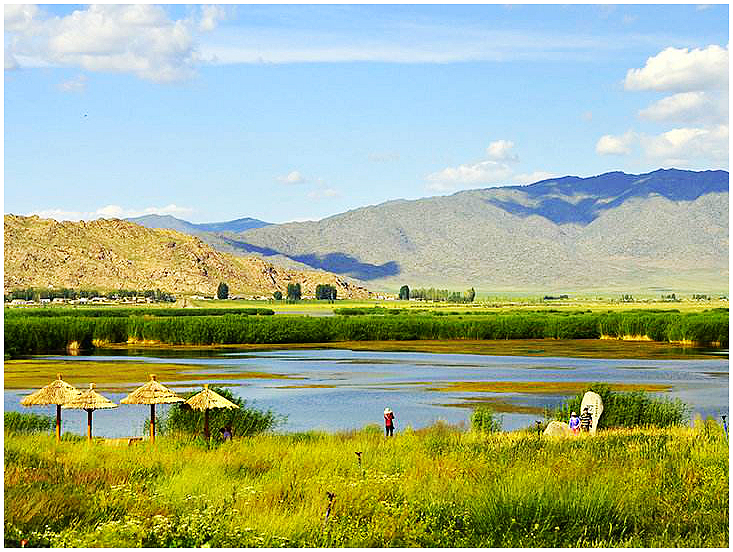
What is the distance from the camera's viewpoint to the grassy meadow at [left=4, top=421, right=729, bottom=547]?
10430mm

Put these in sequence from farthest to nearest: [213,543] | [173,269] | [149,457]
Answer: [173,269], [149,457], [213,543]

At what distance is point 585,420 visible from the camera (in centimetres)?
2139

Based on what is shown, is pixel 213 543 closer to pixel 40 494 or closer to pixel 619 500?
pixel 40 494

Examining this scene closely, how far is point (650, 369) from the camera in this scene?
46.8 m

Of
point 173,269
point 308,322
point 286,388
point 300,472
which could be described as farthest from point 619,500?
point 173,269

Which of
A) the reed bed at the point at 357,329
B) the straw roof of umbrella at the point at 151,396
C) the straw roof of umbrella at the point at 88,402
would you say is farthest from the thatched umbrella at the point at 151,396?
the reed bed at the point at 357,329

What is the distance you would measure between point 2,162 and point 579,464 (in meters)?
7.89

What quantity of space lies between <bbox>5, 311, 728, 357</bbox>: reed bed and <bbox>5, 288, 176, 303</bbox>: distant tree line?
8598 cm

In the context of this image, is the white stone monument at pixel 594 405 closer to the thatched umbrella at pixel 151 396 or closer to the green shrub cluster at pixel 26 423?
the thatched umbrella at pixel 151 396

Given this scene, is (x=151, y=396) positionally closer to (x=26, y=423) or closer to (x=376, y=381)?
(x=26, y=423)

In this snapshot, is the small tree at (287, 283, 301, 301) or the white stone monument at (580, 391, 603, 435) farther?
the small tree at (287, 283, 301, 301)

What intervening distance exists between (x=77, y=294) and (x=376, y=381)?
13014cm

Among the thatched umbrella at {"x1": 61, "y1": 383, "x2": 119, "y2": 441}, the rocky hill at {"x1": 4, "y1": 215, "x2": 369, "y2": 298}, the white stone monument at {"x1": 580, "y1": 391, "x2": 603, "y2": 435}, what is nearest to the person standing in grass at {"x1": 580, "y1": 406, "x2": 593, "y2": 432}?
the white stone monument at {"x1": 580, "y1": 391, "x2": 603, "y2": 435}

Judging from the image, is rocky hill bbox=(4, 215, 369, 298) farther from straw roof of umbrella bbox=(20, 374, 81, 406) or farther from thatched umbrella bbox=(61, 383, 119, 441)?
straw roof of umbrella bbox=(20, 374, 81, 406)
